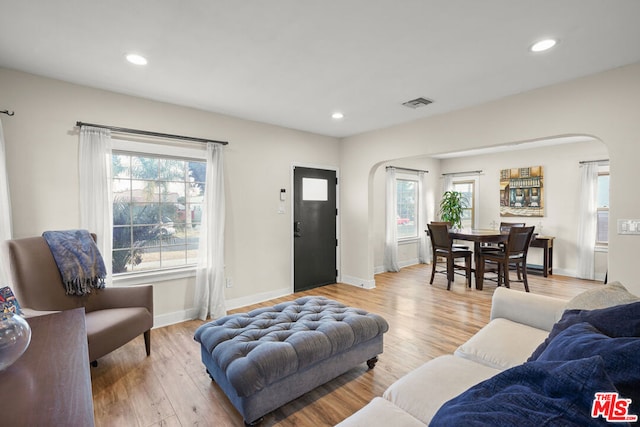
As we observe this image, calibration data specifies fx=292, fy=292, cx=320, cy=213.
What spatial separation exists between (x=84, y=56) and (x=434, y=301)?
4759 millimetres

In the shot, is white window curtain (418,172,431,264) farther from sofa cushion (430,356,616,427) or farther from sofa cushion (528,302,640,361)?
sofa cushion (430,356,616,427)

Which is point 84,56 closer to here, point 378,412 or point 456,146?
point 378,412

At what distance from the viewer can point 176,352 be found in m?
2.78

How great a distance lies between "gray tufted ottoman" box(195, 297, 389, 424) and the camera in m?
1.75

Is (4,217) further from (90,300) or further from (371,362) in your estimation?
(371,362)

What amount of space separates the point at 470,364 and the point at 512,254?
3.73 meters

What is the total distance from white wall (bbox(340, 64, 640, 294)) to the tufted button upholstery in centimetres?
235

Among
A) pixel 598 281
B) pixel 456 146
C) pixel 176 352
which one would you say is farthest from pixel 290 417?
pixel 598 281

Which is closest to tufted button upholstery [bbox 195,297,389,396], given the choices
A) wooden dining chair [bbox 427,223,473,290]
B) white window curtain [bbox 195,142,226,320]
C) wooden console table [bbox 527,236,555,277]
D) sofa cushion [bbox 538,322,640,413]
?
sofa cushion [bbox 538,322,640,413]

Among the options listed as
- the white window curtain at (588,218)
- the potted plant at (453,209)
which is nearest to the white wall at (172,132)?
the potted plant at (453,209)

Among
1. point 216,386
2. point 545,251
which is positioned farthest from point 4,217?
point 545,251

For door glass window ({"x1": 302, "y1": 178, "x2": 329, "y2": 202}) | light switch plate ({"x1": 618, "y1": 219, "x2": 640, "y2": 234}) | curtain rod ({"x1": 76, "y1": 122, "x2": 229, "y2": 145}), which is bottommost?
light switch plate ({"x1": 618, "y1": 219, "x2": 640, "y2": 234})

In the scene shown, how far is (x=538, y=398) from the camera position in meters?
0.75
